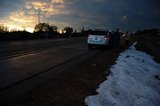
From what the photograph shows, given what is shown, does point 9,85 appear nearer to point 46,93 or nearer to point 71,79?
point 46,93

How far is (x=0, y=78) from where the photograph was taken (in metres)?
9.37

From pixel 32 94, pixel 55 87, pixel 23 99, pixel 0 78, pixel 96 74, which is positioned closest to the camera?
pixel 23 99

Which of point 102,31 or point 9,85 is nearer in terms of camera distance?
point 9,85

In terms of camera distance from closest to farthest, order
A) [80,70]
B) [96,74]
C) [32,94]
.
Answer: [32,94] → [96,74] → [80,70]

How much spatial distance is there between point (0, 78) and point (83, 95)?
3.63m

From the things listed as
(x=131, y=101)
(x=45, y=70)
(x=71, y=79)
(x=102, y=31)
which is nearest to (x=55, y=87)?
(x=71, y=79)

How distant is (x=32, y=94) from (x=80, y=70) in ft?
15.0

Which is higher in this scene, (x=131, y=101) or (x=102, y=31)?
(x=102, y=31)

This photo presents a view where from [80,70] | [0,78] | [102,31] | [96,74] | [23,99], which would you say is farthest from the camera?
[102,31]

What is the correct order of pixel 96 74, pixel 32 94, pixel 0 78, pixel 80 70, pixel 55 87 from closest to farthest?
pixel 32 94, pixel 55 87, pixel 0 78, pixel 96 74, pixel 80 70

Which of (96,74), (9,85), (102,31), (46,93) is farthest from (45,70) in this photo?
(102,31)

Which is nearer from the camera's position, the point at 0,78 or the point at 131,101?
the point at 131,101

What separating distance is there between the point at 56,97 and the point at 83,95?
2.82ft

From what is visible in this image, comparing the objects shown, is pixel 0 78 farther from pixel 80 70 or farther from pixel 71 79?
pixel 80 70
